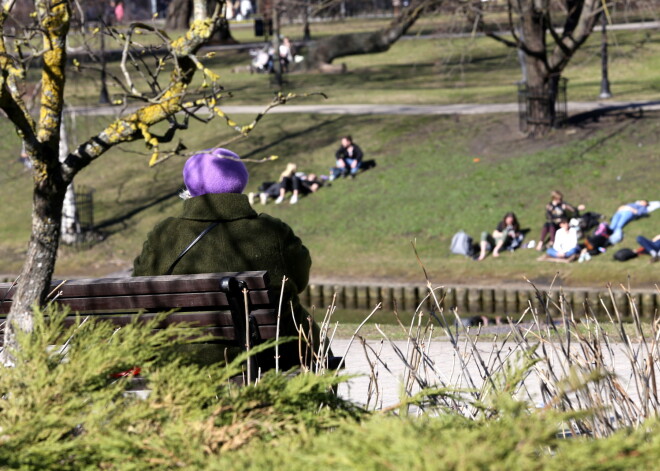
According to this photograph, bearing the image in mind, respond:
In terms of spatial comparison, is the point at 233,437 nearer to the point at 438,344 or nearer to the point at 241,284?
the point at 241,284

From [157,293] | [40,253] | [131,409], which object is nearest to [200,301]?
[157,293]

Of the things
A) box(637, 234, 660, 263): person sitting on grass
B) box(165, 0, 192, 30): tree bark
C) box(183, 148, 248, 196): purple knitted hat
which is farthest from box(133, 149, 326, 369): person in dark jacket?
box(165, 0, 192, 30): tree bark

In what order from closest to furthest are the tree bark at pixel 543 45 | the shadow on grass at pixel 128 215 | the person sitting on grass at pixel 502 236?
the person sitting on grass at pixel 502 236 < the tree bark at pixel 543 45 < the shadow on grass at pixel 128 215

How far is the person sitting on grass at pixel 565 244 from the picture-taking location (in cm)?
1566

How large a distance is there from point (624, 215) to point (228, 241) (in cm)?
1211

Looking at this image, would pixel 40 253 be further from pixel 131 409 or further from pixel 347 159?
pixel 347 159

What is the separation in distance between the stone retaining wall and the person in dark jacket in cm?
849

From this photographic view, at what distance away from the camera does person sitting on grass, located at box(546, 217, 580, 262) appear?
1566 centimetres

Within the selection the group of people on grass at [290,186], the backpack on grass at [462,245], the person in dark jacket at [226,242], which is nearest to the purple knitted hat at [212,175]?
the person in dark jacket at [226,242]

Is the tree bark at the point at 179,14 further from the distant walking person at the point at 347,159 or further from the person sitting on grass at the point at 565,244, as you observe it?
the person sitting on grass at the point at 565,244

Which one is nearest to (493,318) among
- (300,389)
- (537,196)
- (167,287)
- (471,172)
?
(537,196)

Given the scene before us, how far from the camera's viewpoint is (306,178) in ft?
66.6

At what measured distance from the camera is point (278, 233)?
515 cm

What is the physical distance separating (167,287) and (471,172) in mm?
15115
